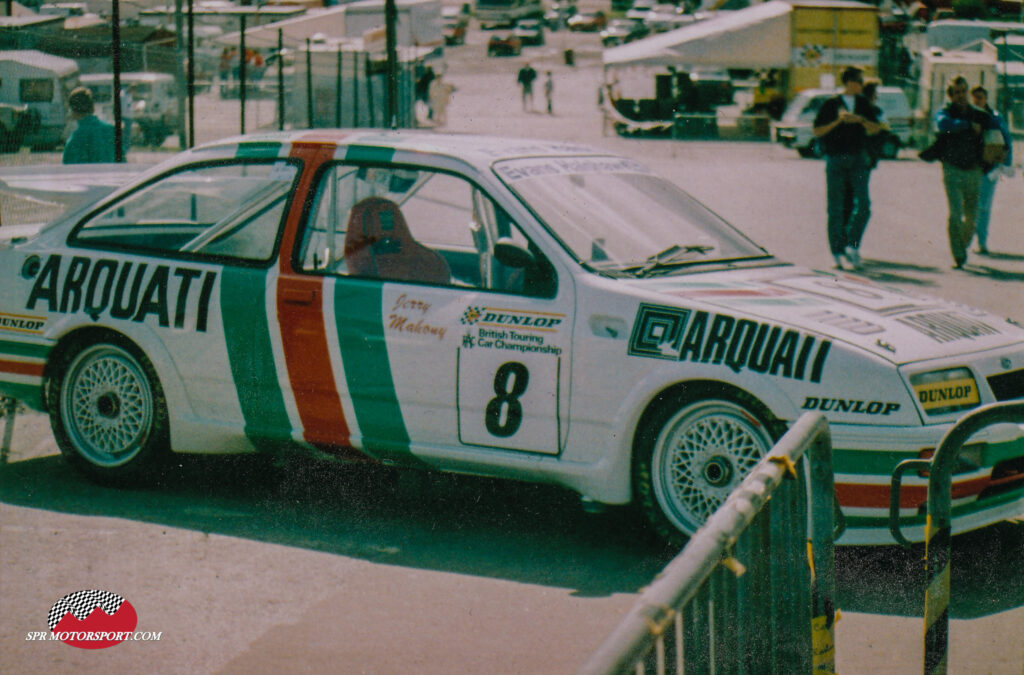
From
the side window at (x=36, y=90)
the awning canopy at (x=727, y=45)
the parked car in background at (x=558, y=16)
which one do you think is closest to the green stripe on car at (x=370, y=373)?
the side window at (x=36, y=90)

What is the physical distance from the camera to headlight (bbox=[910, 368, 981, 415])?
5.07 metres

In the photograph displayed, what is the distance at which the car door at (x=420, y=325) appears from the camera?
5594 millimetres

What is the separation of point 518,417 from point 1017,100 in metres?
24.5

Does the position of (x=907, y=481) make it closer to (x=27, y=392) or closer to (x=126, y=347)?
(x=126, y=347)

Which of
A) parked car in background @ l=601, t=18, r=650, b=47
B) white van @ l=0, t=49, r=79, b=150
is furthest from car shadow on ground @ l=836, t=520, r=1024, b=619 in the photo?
parked car in background @ l=601, t=18, r=650, b=47

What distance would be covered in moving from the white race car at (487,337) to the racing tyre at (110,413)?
1 cm

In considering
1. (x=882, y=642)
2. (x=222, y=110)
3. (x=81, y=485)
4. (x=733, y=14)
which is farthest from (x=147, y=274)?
(x=733, y=14)

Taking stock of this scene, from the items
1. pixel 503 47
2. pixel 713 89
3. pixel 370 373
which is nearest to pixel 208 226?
pixel 370 373

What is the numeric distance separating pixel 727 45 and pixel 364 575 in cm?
2962

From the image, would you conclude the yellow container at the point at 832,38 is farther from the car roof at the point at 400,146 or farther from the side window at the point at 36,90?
the car roof at the point at 400,146

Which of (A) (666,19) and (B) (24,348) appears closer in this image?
(B) (24,348)

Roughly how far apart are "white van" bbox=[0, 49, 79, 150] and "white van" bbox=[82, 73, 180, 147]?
4.64 metres

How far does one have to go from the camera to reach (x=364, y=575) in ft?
17.6

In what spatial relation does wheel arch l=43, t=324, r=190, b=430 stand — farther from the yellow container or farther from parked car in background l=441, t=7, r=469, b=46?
parked car in background l=441, t=7, r=469, b=46
